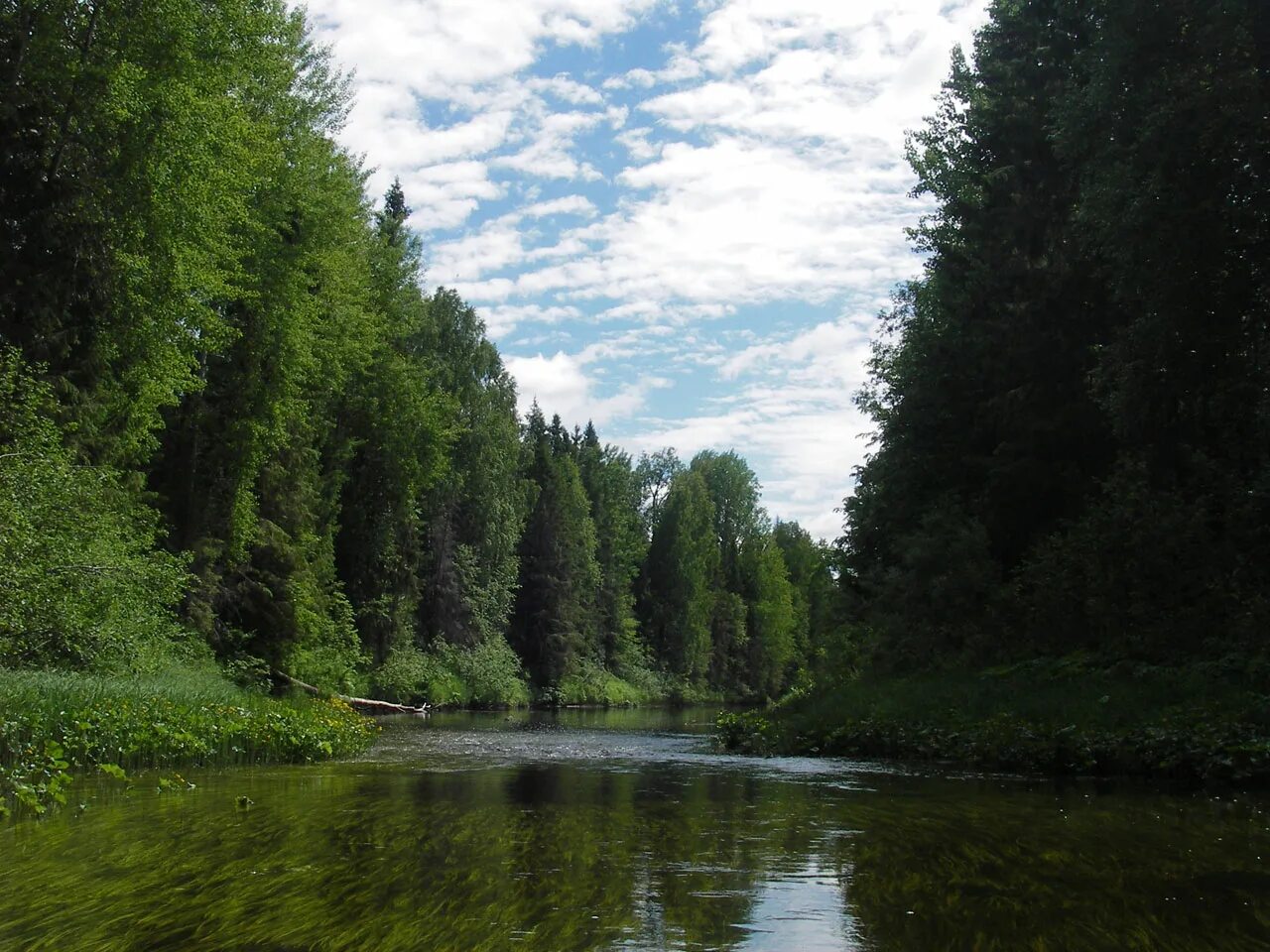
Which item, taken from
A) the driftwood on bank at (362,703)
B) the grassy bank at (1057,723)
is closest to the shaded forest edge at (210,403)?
the driftwood on bank at (362,703)

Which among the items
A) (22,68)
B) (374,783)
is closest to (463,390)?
(22,68)

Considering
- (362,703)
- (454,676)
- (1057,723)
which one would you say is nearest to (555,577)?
(454,676)

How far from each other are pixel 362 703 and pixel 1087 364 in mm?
25569

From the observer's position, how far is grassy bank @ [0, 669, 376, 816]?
31.8 ft

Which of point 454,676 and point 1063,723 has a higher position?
point 1063,723

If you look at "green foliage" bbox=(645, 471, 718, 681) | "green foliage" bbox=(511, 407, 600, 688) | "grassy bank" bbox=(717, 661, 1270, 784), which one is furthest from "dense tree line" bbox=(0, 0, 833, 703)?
"green foliage" bbox=(645, 471, 718, 681)

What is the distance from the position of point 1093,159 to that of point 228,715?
1753cm

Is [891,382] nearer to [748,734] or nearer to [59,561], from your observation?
[748,734]

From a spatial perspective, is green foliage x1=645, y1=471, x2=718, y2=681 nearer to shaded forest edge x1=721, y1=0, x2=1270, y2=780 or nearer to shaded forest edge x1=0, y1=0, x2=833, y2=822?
shaded forest edge x1=0, y1=0, x2=833, y2=822

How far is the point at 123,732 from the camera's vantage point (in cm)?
1286

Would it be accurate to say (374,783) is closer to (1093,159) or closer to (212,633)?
(1093,159)

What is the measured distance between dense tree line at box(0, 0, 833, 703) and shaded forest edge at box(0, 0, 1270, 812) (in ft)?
0.34

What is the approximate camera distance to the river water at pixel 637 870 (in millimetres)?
4949

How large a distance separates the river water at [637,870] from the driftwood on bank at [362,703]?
870 inches
